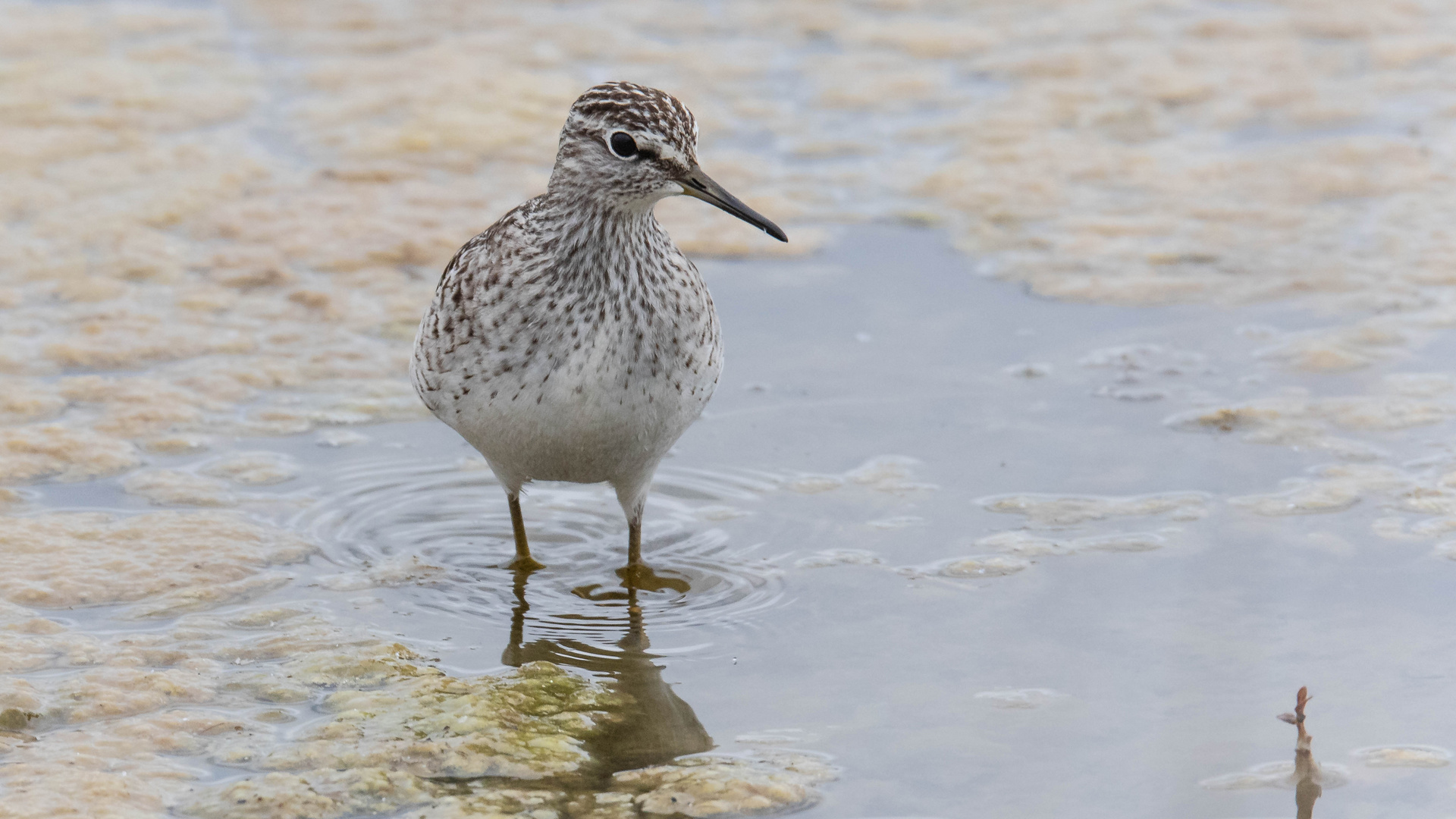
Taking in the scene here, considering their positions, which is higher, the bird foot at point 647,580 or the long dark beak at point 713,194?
the long dark beak at point 713,194

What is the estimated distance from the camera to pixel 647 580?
5473mm

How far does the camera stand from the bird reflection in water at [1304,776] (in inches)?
156

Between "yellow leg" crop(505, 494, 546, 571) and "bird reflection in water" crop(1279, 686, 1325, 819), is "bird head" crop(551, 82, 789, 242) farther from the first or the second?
"bird reflection in water" crop(1279, 686, 1325, 819)

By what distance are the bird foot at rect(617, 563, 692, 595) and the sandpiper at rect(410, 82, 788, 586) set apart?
0.35 metres

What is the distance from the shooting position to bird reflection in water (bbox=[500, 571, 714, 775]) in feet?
14.4

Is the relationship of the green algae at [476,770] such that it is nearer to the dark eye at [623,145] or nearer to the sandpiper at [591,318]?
the sandpiper at [591,318]

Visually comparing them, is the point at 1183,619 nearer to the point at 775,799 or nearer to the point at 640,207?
the point at 775,799

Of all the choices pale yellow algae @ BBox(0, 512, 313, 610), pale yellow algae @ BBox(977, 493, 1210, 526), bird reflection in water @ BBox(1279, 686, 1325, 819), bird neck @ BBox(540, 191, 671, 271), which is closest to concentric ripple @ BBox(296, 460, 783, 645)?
pale yellow algae @ BBox(0, 512, 313, 610)

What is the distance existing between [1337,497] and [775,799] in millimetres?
2527

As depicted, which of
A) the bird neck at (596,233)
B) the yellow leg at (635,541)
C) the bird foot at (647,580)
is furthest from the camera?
the yellow leg at (635,541)

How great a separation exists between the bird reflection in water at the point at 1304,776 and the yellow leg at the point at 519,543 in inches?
100

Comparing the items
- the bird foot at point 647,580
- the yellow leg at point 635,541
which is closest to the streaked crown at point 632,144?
the yellow leg at point 635,541

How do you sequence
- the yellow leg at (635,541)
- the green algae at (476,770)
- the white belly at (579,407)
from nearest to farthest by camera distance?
the green algae at (476,770), the white belly at (579,407), the yellow leg at (635,541)

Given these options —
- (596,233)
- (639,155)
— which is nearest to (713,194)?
(639,155)
